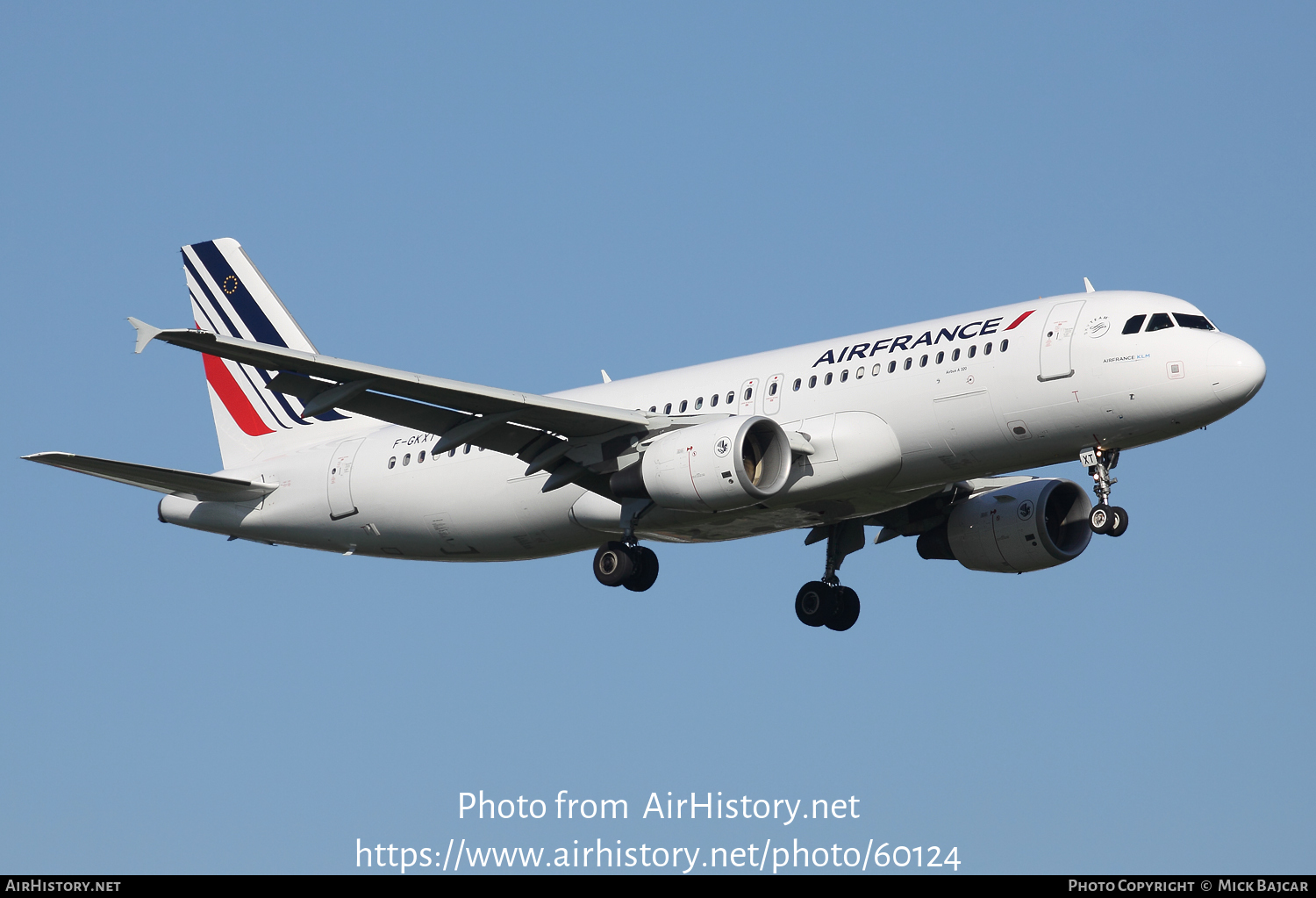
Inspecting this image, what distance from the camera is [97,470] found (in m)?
36.2

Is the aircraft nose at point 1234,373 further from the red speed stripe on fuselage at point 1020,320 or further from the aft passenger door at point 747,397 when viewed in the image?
the aft passenger door at point 747,397

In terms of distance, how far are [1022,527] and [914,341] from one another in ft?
23.9

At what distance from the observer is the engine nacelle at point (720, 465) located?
106ft

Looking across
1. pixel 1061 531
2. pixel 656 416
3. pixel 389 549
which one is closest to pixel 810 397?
pixel 656 416

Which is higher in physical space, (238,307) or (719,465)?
(238,307)

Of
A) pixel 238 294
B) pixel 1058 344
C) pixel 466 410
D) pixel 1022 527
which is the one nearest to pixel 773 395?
pixel 1058 344

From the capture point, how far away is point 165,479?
38.4 meters

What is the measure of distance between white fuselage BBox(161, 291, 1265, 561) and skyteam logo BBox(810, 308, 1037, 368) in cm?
4

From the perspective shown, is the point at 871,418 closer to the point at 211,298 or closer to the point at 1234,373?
the point at 1234,373

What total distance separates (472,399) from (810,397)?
6.65 meters

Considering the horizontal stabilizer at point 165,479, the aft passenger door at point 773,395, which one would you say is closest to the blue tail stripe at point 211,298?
the horizontal stabilizer at point 165,479

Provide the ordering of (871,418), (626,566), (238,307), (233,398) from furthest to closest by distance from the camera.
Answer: (238,307) < (233,398) < (626,566) < (871,418)

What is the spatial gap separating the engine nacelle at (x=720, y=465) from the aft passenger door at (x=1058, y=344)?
198 inches

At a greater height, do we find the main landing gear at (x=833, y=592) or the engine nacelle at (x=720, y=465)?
the main landing gear at (x=833, y=592)
